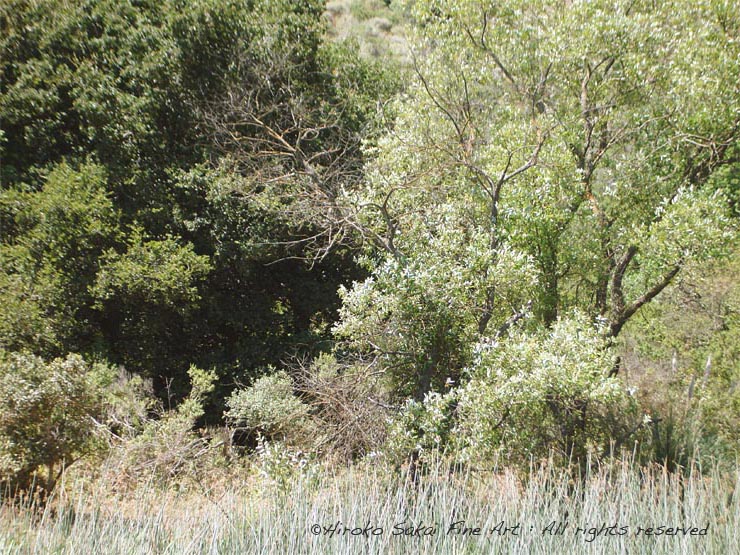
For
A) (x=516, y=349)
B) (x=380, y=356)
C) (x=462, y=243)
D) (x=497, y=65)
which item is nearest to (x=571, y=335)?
(x=516, y=349)

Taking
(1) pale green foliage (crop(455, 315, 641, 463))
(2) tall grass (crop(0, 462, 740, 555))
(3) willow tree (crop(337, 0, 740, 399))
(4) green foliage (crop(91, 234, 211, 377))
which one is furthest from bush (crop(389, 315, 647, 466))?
(4) green foliage (crop(91, 234, 211, 377))

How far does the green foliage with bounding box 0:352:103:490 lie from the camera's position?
17.3 feet

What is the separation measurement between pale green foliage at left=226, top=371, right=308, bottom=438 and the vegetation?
4 centimetres

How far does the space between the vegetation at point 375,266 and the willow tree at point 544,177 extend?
0.04 meters

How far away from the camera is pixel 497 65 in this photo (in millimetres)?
7043

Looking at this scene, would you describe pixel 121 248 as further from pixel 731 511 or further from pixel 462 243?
pixel 731 511

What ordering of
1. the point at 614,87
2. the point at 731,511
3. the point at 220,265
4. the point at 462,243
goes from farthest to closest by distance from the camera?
the point at 220,265, the point at 614,87, the point at 462,243, the point at 731,511

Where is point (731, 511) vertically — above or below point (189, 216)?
below

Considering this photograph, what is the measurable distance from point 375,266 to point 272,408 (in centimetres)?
254

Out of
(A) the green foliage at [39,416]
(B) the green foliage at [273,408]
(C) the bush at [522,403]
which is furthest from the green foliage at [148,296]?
(C) the bush at [522,403]

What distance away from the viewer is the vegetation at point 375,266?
5.11m

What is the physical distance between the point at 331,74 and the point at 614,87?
570 centimetres

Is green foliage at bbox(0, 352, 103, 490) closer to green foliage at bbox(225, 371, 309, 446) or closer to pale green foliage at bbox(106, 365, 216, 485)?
pale green foliage at bbox(106, 365, 216, 485)

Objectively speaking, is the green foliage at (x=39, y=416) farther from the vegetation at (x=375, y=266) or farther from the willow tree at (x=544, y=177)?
the willow tree at (x=544, y=177)
